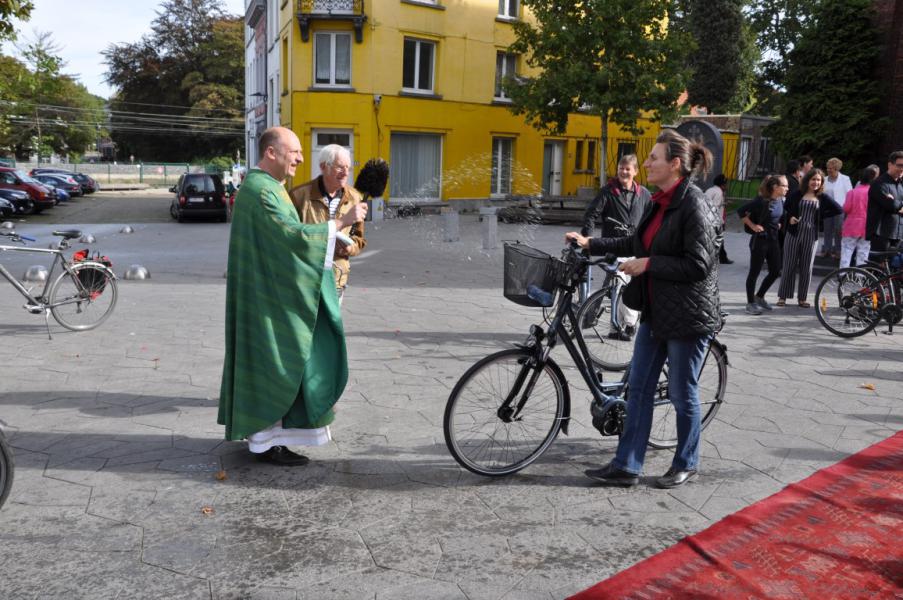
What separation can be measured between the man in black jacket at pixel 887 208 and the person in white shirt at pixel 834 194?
178 centimetres

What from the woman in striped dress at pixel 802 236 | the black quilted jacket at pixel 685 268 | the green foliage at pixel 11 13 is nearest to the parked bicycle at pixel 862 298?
the woman in striped dress at pixel 802 236

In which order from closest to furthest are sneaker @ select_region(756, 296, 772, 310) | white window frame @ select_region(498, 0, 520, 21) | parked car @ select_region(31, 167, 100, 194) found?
sneaker @ select_region(756, 296, 772, 310), white window frame @ select_region(498, 0, 520, 21), parked car @ select_region(31, 167, 100, 194)

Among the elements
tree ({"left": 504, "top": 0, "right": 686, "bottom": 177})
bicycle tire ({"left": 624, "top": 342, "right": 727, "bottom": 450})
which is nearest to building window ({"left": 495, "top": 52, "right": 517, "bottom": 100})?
tree ({"left": 504, "top": 0, "right": 686, "bottom": 177})

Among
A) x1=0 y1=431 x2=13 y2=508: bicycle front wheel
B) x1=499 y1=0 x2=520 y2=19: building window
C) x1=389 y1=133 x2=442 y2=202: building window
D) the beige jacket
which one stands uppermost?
x1=499 y1=0 x2=520 y2=19: building window

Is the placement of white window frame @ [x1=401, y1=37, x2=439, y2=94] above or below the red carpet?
above

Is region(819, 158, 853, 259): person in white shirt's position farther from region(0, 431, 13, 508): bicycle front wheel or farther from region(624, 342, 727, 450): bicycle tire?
region(0, 431, 13, 508): bicycle front wheel

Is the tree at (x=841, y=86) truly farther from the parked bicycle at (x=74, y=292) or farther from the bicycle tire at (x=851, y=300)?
the parked bicycle at (x=74, y=292)

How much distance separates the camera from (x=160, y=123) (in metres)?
66.3

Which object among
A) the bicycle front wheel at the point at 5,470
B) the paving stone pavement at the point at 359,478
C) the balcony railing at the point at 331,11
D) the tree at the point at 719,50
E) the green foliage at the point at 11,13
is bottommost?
the paving stone pavement at the point at 359,478

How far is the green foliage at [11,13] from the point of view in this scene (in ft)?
46.3

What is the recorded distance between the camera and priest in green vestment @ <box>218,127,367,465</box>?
438 centimetres

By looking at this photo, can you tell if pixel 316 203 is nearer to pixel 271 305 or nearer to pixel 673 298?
pixel 271 305

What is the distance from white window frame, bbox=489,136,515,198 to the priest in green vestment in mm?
26910

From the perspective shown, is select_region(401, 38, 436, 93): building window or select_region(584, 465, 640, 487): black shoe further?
select_region(401, 38, 436, 93): building window
